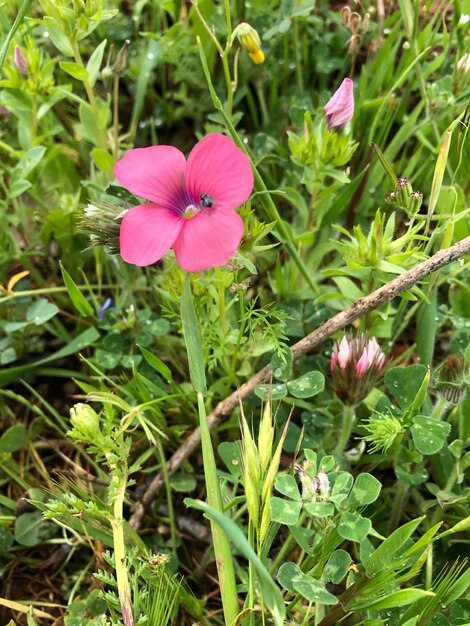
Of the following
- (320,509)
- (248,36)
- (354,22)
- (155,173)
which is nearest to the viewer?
(320,509)

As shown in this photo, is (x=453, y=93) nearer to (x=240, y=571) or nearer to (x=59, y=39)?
(x=59, y=39)

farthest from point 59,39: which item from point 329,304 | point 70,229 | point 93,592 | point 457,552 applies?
point 457,552

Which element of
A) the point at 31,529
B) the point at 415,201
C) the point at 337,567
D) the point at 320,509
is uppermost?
the point at 415,201

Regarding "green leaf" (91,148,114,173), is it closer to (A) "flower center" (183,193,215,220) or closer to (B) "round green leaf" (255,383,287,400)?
(A) "flower center" (183,193,215,220)

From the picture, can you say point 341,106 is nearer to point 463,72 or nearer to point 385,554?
point 463,72

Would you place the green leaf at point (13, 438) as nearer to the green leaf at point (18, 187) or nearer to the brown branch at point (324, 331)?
the brown branch at point (324, 331)

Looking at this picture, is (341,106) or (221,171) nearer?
(221,171)

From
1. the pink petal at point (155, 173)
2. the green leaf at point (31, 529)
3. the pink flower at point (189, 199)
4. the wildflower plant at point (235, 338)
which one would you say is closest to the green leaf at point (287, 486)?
the wildflower plant at point (235, 338)

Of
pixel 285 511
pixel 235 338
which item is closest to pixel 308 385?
pixel 235 338
